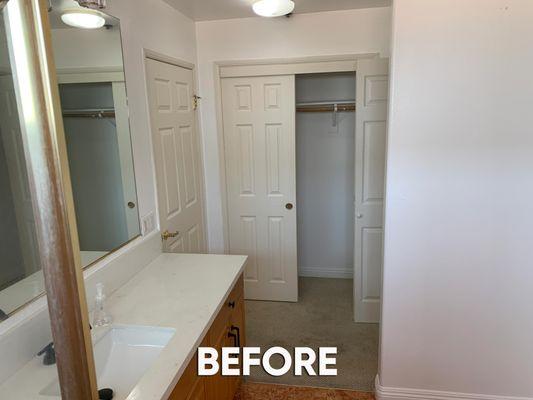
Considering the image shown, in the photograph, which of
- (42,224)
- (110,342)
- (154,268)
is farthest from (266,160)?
(42,224)

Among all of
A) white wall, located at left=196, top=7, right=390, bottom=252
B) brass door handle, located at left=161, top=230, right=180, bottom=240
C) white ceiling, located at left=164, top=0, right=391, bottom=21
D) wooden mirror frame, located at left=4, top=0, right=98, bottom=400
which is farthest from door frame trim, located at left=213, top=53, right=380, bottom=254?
wooden mirror frame, located at left=4, top=0, right=98, bottom=400

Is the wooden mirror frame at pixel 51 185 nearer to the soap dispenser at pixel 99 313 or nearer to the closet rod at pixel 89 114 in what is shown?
the soap dispenser at pixel 99 313

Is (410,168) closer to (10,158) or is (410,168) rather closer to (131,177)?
(131,177)

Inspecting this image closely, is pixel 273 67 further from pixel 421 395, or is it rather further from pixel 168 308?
pixel 421 395

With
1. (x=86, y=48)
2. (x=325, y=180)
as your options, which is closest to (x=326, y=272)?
(x=325, y=180)

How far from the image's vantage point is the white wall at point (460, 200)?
5.64 feet

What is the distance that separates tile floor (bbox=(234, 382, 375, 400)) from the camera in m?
2.23

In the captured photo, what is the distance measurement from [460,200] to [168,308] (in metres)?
1.44

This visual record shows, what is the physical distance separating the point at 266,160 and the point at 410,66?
1.58 meters

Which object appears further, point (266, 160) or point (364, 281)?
point (266, 160)

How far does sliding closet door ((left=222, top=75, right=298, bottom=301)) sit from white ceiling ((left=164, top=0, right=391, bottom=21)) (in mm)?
484

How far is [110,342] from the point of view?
148 centimetres

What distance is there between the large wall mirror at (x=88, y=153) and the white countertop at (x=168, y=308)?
215mm

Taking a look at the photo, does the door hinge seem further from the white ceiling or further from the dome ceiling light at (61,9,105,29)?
the dome ceiling light at (61,9,105,29)
